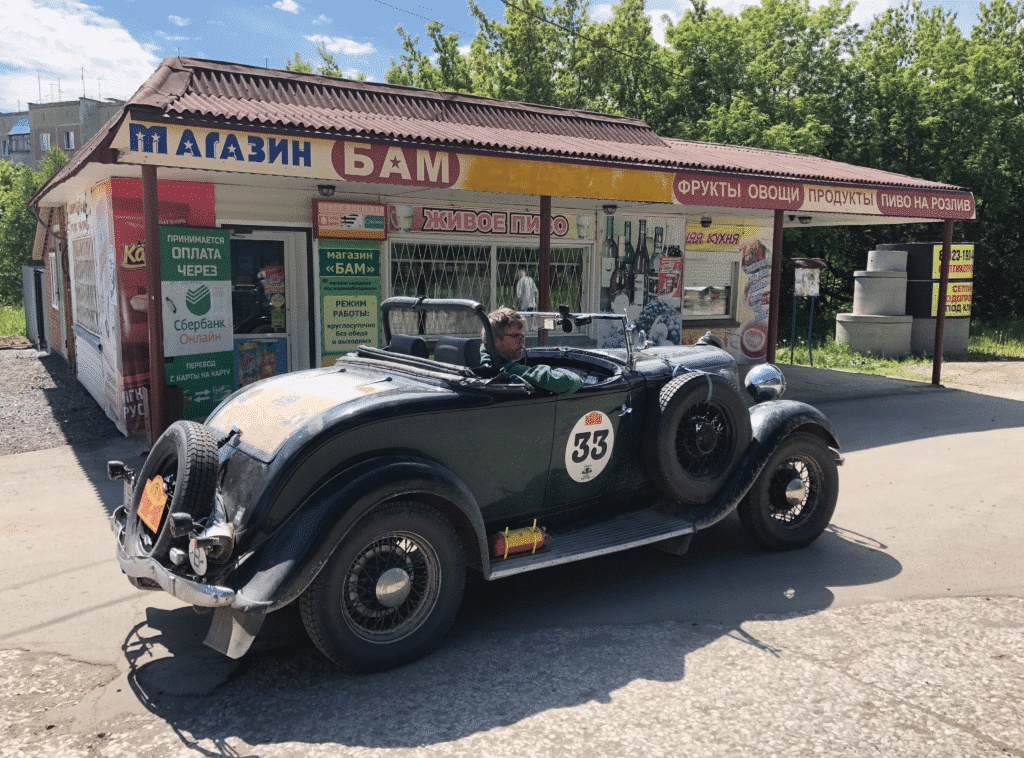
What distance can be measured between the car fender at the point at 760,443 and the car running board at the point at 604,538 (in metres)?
0.18

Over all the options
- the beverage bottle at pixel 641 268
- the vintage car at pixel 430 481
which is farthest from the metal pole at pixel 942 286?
the vintage car at pixel 430 481

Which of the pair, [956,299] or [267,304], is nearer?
[267,304]

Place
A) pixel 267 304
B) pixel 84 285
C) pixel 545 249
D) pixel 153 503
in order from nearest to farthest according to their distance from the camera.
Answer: pixel 153 503, pixel 545 249, pixel 267 304, pixel 84 285

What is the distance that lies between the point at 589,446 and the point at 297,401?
167cm

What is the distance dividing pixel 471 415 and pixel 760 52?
1092 inches

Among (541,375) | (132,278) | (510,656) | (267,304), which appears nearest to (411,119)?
(267,304)

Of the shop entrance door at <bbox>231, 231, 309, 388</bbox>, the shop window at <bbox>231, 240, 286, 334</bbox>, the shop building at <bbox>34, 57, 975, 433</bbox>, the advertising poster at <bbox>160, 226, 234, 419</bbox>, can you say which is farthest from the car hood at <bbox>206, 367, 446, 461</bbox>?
the shop window at <bbox>231, 240, 286, 334</bbox>

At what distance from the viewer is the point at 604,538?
15.2 ft

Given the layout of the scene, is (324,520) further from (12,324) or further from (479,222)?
(12,324)

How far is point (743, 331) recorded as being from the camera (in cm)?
1548

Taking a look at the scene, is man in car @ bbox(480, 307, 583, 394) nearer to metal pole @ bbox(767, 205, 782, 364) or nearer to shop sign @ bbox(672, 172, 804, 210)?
shop sign @ bbox(672, 172, 804, 210)

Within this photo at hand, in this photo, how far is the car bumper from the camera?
→ 3.47 m

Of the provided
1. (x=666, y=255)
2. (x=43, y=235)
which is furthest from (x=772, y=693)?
(x=43, y=235)

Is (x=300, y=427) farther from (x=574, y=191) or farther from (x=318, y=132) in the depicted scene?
(x=574, y=191)
